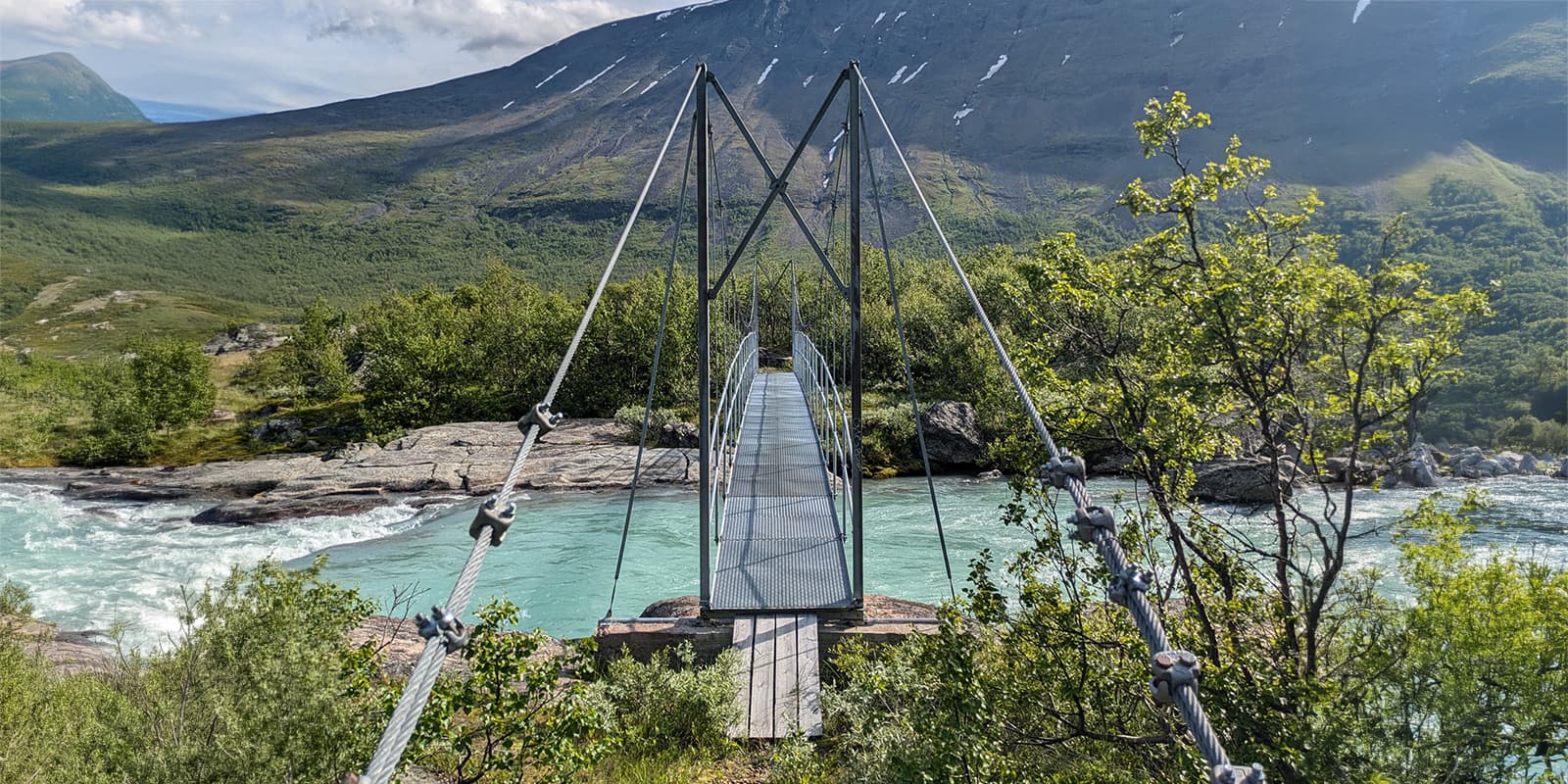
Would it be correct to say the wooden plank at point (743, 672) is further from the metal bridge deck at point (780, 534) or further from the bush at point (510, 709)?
the bush at point (510, 709)

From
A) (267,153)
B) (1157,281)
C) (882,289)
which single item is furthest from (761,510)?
(267,153)

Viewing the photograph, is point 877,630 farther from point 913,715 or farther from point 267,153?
point 267,153

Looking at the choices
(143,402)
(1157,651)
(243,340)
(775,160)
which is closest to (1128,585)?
(1157,651)

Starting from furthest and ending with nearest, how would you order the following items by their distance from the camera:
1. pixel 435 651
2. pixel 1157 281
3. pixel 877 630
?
pixel 877 630, pixel 1157 281, pixel 435 651

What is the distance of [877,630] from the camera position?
5.98 m

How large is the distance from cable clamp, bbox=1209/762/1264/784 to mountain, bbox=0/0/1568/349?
111209 mm

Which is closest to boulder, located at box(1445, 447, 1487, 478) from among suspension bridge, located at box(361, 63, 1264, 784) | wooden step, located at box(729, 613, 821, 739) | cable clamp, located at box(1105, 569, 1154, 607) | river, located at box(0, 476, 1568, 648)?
river, located at box(0, 476, 1568, 648)

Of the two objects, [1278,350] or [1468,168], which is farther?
[1468,168]

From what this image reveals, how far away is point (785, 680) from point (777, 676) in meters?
0.07

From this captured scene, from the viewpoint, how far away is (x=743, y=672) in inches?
223

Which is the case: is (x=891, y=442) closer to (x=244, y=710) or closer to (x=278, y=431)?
(x=244, y=710)

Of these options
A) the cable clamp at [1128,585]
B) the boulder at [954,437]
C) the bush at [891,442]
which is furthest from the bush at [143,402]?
the cable clamp at [1128,585]

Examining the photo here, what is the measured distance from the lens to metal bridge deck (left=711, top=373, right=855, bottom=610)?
6.47m

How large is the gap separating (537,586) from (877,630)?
8405mm
